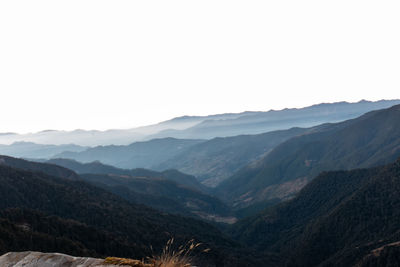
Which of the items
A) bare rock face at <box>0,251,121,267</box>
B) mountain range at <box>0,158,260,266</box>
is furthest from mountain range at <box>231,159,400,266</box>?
bare rock face at <box>0,251,121,267</box>

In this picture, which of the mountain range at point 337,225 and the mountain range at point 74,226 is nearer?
the mountain range at point 74,226

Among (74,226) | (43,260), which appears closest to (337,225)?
(74,226)

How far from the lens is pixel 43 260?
1042cm

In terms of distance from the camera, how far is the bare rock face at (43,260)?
9.87m

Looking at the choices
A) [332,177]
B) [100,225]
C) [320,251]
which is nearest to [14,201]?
[100,225]

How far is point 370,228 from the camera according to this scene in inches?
3625

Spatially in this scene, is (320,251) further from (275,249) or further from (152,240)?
(152,240)

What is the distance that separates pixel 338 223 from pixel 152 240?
219ft

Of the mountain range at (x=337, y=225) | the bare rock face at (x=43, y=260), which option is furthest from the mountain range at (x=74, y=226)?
the bare rock face at (x=43, y=260)

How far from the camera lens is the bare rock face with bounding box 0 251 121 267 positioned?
9866 mm

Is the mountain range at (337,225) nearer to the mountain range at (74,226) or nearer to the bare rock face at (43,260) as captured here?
the mountain range at (74,226)

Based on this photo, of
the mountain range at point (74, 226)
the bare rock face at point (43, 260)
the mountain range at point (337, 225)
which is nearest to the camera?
the bare rock face at point (43, 260)

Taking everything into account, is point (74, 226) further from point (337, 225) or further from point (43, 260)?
point (337, 225)

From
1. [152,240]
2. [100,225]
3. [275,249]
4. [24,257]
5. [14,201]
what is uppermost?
[24,257]
